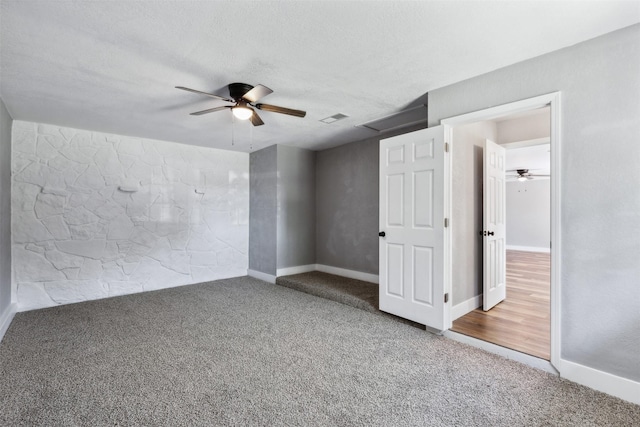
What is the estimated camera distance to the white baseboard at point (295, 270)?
5266 millimetres

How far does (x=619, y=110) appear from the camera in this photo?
2.01 m

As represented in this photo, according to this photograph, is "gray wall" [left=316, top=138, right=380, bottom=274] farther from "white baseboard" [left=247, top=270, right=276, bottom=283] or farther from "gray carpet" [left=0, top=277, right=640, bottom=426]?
"gray carpet" [left=0, top=277, right=640, bottom=426]

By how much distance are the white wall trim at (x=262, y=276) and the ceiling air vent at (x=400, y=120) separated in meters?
2.98

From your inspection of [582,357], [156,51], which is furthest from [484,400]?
[156,51]

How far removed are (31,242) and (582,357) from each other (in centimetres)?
601

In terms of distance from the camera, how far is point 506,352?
100 inches

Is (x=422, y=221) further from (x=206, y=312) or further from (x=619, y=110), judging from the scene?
(x=206, y=312)

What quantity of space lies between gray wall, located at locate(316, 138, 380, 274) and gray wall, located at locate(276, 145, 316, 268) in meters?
0.15

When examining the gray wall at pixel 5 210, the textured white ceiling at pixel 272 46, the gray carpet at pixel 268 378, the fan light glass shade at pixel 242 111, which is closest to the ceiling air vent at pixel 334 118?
the textured white ceiling at pixel 272 46

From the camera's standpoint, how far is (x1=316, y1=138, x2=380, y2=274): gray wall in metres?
4.91

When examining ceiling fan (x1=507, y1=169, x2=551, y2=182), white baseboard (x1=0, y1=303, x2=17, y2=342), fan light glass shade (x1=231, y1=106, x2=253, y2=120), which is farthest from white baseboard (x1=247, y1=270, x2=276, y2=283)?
ceiling fan (x1=507, y1=169, x2=551, y2=182)

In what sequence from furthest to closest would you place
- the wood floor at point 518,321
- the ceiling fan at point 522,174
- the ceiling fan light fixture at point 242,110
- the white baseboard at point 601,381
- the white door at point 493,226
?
the ceiling fan at point 522,174
the white door at point 493,226
the ceiling fan light fixture at point 242,110
the wood floor at point 518,321
the white baseboard at point 601,381

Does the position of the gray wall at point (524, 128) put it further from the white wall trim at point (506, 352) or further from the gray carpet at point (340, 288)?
the gray carpet at point (340, 288)

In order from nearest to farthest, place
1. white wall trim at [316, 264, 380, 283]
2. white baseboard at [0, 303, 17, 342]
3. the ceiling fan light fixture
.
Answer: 1. the ceiling fan light fixture
2. white baseboard at [0, 303, 17, 342]
3. white wall trim at [316, 264, 380, 283]
